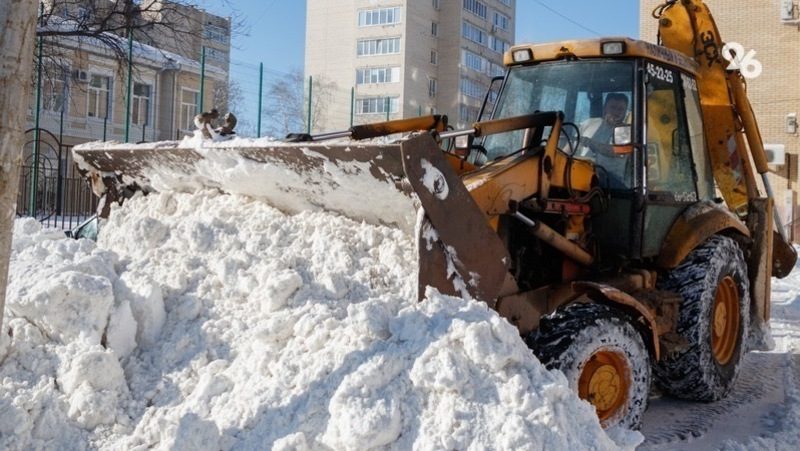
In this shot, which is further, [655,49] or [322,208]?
[655,49]

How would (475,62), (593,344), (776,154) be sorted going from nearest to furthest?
(593,344), (776,154), (475,62)

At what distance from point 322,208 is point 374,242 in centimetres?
43

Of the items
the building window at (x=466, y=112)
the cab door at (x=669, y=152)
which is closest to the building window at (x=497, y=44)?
the building window at (x=466, y=112)

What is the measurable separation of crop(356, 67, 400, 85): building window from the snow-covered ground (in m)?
45.0

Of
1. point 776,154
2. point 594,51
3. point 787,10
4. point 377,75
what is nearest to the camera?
point 594,51

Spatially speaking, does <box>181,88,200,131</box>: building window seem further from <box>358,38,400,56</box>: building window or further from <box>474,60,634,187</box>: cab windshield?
<box>358,38,400,56</box>: building window

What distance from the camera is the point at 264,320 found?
3.88 metres

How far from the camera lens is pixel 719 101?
6.78 metres

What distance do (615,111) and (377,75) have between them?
45.0 m

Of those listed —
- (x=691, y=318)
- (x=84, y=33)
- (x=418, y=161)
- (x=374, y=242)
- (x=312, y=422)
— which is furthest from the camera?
(x=84, y=33)

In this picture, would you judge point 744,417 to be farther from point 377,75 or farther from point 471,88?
point 471,88

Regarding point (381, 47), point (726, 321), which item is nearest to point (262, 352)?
point (726, 321)

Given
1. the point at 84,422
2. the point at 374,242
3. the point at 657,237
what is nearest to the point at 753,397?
the point at 657,237

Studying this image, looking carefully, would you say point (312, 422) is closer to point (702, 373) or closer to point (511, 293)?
point (511, 293)
